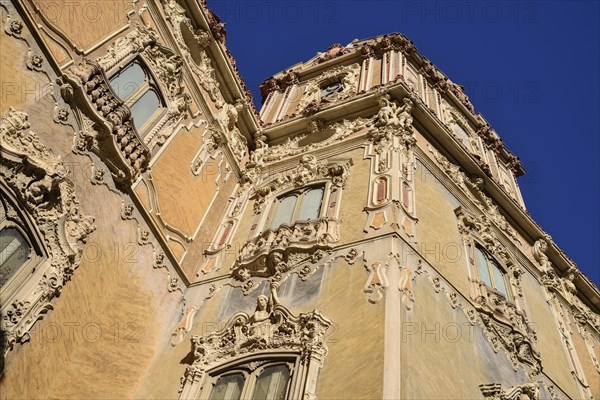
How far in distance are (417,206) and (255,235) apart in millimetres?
3269

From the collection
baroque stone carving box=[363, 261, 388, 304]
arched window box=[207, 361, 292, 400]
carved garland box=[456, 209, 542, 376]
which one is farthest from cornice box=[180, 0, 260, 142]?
arched window box=[207, 361, 292, 400]

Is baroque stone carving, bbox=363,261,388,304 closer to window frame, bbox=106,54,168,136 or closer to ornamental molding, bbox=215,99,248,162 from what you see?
window frame, bbox=106,54,168,136

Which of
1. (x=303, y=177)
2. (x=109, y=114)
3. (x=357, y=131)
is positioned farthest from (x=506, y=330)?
(x=109, y=114)

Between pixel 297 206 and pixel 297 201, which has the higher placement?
pixel 297 201

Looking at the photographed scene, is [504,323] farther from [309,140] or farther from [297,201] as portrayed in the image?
[309,140]

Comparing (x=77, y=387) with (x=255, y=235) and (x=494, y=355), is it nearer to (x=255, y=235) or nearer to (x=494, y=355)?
(x=255, y=235)

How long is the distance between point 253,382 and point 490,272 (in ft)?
20.5

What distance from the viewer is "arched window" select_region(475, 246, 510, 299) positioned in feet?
39.6

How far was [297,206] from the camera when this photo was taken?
12500 millimetres

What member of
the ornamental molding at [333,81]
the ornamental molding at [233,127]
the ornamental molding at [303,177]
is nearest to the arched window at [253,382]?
the ornamental molding at [303,177]

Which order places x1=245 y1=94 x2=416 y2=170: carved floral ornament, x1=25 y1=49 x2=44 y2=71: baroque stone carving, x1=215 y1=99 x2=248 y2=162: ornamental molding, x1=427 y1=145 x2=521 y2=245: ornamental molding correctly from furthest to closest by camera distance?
x1=215 y1=99 x2=248 y2=162: ornamental molding, x1=427 y1=145 x2=521 y2=245: ornamental molding, x1=245 y1=94 x2=416 y2=170: carved floral ornament, x1=25 y1=49 x2=44 y2=71: baroque stone carving

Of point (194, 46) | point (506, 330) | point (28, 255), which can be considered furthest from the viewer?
point (194, 46)

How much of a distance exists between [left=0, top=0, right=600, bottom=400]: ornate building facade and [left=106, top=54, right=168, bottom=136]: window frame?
56mm

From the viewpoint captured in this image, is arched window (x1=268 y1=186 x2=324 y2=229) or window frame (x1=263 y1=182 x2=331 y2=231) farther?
arched window (x1=268 y1=186 x2=324 y2=229)
